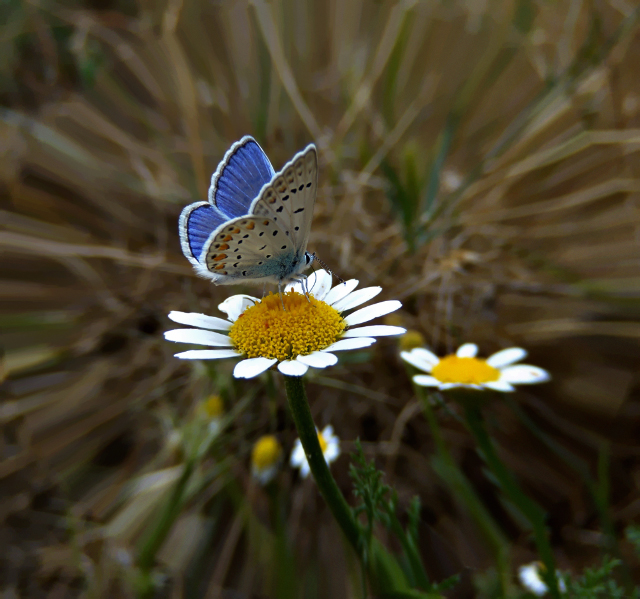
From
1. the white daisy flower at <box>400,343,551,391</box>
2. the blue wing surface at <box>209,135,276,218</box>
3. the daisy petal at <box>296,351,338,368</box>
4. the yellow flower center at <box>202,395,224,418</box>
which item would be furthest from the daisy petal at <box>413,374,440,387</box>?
the yellow flower center at <box>202,395,224,418</box>

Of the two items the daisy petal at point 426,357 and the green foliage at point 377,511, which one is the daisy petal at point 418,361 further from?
the green foliage at point 377,511

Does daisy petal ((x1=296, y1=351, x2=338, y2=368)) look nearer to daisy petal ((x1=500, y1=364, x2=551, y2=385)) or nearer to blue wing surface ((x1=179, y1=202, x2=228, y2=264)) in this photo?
blue wing surface ((x1=179, y1=202, x2=228, y2=264))

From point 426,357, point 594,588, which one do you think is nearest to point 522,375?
point 426,357

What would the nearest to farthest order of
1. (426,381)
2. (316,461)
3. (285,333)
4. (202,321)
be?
(316,461), (285,333), (202,321), (426,381)

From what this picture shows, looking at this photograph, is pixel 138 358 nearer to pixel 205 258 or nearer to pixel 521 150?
pixel 205 258

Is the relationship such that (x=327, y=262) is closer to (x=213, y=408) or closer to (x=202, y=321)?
(x=213, y=408)

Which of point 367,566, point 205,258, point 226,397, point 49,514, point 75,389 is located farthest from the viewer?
point 75,389

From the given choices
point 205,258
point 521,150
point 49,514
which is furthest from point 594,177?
point 49,514
